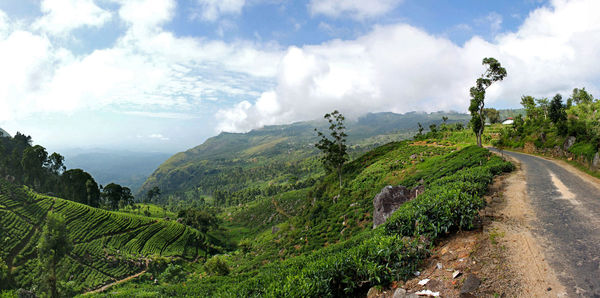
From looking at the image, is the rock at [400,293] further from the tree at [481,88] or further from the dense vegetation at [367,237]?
the tree at [481,88]

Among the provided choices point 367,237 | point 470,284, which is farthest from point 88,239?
point 470,284

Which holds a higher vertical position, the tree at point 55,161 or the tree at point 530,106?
the tree at point 530,106

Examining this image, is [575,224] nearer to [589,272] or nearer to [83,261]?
[589,272]

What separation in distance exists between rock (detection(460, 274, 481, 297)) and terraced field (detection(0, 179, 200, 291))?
265 feet

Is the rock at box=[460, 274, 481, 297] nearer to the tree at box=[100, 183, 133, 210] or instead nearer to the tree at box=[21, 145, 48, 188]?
the tree at box=[21, 145, 48, 188]

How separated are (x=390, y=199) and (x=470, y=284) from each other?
53.1 feet

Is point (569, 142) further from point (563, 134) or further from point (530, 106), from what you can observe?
point (530, 106)

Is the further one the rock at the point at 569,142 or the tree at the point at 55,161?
the tree at the point at 55,161

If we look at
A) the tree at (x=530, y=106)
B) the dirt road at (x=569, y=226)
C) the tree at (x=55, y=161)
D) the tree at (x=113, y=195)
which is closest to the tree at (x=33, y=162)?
the tree at (x=55, y=161)

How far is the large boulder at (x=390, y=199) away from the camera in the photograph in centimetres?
2111

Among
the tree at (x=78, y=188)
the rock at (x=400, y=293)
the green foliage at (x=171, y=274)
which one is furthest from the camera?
the tree at (x=78, y=188)

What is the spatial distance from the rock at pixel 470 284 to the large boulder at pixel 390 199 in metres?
14.8

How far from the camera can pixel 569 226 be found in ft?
31.1

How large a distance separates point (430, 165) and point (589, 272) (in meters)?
26.7
